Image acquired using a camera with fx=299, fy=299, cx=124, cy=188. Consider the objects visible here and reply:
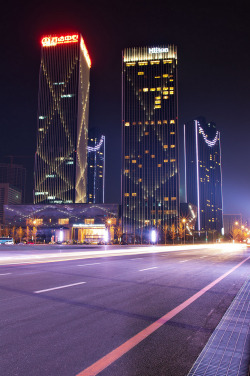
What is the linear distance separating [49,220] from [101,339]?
120 m

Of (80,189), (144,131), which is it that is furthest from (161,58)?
(80,189)

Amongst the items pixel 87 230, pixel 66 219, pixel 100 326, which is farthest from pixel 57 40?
pixel 100 326

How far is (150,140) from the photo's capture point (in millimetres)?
145875

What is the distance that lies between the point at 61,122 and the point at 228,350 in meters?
170

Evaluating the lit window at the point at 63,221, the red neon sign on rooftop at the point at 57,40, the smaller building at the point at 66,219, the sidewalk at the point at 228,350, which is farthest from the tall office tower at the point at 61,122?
the sidewalk at the point at 228,350

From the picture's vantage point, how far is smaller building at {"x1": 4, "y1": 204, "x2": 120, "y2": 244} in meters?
115

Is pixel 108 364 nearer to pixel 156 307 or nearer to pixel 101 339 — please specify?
pixel 101 339

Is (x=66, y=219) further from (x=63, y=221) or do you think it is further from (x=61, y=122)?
(x=61, y=122)

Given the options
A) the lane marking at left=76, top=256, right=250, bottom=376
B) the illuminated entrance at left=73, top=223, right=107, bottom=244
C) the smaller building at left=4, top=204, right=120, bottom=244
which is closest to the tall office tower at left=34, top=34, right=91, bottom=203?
the smaller building at left=4, top=204, right=120, bottom=244

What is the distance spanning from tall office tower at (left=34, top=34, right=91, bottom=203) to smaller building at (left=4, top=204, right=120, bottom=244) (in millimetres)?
35970

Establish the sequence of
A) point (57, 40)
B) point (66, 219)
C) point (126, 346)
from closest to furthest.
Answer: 1. point (126, 346)
2. point (66, 219)
3. point (57, 40)

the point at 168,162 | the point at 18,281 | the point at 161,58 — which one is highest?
the point at 161,58

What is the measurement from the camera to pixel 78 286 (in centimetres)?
1014

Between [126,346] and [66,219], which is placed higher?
[66,219]
